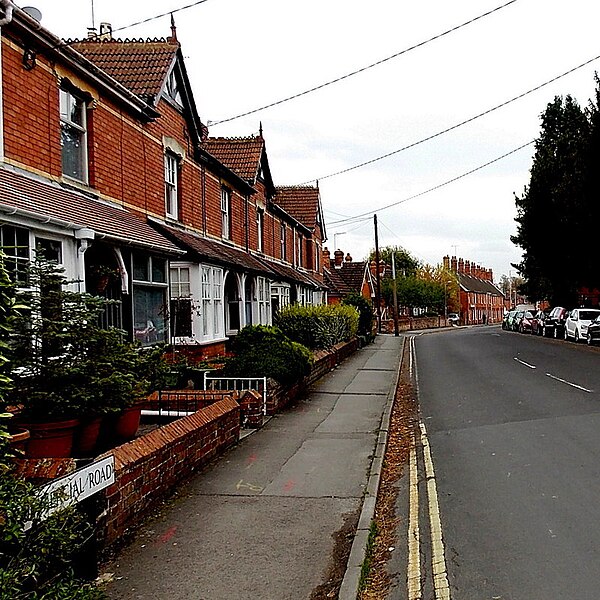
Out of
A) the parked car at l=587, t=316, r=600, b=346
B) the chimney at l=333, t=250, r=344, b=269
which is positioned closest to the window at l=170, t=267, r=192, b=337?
the parked car at l=587, t=316, r=600, b=346

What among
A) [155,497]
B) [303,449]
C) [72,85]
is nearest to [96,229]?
[72,85]

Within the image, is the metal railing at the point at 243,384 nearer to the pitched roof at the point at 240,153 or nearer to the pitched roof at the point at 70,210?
the pitched roof at the point at 70,210

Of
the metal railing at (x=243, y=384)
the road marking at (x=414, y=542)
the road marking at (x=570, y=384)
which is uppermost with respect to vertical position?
the metal railing at (x=243, y=384)

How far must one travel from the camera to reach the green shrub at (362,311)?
4156cm

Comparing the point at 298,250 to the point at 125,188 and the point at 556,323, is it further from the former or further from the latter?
the point at 125,188

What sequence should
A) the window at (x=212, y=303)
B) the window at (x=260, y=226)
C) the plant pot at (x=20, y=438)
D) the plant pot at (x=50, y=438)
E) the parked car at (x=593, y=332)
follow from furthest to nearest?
the parked car at (x=593, y=332) → the window at (x=260, y=226) → the window at (x=212, y=303) → the plant pot at (x=50, y=438) → the plant pot at (x=20, y=438)

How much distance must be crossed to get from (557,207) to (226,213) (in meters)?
19.6

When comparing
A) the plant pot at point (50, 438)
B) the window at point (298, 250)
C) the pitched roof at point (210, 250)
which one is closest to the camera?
the plant pot at point (50, 438)

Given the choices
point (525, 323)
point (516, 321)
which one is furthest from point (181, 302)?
point (516, 321)

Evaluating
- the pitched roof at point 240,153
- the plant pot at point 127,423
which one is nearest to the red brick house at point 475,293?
the pitched roof at point 240,153

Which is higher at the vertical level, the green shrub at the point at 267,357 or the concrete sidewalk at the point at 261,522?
the green shrub at the point at 267,357

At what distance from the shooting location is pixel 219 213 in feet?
74.5

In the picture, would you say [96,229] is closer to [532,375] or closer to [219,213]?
[219,213]

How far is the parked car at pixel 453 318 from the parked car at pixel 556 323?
47.0 m
